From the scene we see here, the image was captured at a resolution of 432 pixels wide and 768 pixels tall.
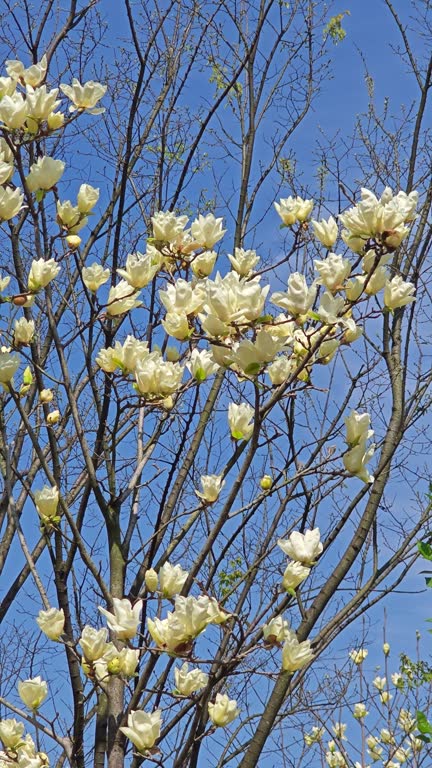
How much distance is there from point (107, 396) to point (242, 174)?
1.32 meters

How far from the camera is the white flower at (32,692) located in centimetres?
173

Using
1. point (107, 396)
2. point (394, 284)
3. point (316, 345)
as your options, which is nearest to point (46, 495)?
point (107, 396)

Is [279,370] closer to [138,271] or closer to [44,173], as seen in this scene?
[138,271]

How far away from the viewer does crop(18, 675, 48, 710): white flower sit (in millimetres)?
1733

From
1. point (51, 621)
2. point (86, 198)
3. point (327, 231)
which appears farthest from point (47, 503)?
point (327, 231)

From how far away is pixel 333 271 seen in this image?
146cm

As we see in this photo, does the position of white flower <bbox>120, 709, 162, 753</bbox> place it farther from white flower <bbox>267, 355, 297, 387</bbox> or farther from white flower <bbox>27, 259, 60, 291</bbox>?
white flower <bbox>27, 259, 60, 291</bbox>

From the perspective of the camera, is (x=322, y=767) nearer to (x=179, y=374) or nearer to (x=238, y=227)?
(x=238, y=227)

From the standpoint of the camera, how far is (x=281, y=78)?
344cm

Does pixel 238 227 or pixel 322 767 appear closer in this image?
pixel 238 227

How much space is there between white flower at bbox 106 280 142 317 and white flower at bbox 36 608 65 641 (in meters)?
0.64

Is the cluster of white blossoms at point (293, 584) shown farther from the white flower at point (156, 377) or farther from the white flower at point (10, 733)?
the white flower at point (10, 733)

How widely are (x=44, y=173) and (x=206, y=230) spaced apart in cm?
39

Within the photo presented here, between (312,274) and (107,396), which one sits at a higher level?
(312,274)
